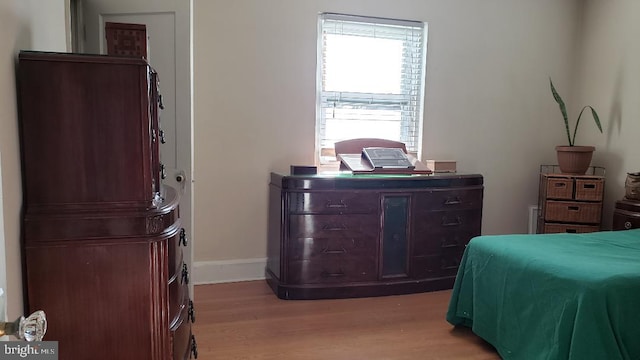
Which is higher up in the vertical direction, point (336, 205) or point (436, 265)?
point (336, 205)

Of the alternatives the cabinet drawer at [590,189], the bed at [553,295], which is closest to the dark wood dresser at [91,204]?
the bed at [553,295]

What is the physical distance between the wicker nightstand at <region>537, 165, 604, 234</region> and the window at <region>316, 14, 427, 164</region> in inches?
48.4

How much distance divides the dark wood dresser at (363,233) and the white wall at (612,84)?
152cm

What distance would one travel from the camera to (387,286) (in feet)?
10.3

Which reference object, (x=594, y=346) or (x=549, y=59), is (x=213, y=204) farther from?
(x=549, y=59)

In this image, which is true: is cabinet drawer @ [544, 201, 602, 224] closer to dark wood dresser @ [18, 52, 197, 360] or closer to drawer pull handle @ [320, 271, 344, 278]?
drawer pull handle @ [320, 271, 344, 278]

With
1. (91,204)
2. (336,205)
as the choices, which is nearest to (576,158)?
(336,205)

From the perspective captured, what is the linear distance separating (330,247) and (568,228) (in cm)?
216

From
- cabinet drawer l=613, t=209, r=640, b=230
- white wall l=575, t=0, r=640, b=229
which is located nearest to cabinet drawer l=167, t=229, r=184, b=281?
cabinet drawer l=613, t=209, r=640, b=230

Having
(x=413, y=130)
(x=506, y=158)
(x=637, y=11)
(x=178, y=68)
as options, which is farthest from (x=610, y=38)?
(x=178, y=68)

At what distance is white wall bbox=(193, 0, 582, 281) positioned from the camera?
10.8 feet

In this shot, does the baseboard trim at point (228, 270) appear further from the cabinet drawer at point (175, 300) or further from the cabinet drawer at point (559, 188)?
the cabinet drawer at point (559, 188)

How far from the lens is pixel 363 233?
3.08m

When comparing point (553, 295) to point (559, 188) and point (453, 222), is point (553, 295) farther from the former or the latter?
point (559, 188)
